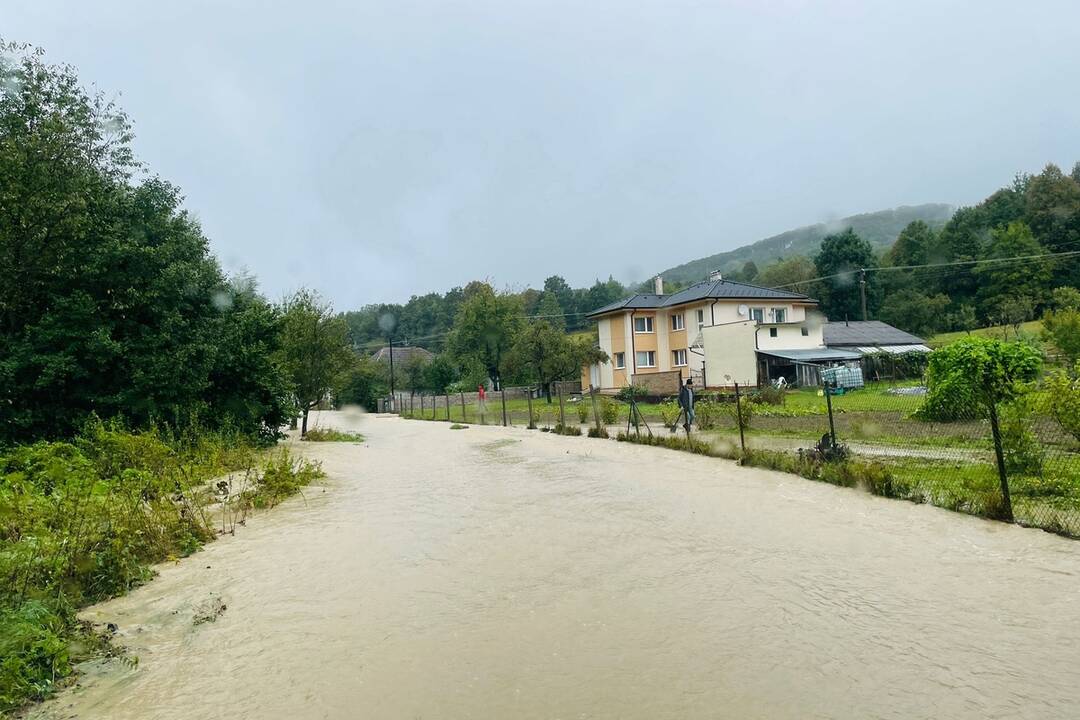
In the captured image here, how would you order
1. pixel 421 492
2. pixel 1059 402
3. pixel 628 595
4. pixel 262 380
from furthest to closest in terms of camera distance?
1. pixel 262 380
2. pixel 421 492
3. pixel 1059 402
4. pixel 628 595

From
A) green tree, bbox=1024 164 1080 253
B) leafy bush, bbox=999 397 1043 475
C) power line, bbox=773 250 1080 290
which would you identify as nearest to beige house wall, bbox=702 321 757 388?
leafy bush, bbox=999 397 1043 475

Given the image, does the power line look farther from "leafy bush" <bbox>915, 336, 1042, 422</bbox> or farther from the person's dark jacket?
the person's dark jacket

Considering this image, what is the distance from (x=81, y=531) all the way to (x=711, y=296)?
38463 mm

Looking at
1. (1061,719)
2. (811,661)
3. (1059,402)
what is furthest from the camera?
(1059,402)

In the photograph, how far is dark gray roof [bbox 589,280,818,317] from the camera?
42188 millimetres

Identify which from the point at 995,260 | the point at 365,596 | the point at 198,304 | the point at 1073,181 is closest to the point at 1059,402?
the point at 365,596

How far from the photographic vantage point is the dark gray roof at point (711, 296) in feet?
138

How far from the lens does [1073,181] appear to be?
201 ft

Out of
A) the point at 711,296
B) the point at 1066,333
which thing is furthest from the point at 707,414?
the point at 711,296

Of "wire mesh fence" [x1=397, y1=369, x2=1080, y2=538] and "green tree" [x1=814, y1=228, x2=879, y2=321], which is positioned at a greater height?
"green tree" [x1=814, y1=228, x2=879, y2=321]

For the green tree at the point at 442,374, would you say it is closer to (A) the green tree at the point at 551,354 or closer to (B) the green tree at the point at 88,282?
(A) the green tree at the point at 551,354

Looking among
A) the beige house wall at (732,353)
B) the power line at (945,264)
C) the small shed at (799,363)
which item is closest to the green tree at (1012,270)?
the power line at (945,264)

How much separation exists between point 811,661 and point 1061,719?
1307mm

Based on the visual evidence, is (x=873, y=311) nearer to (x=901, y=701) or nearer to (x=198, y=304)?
(x=198, y=304)
